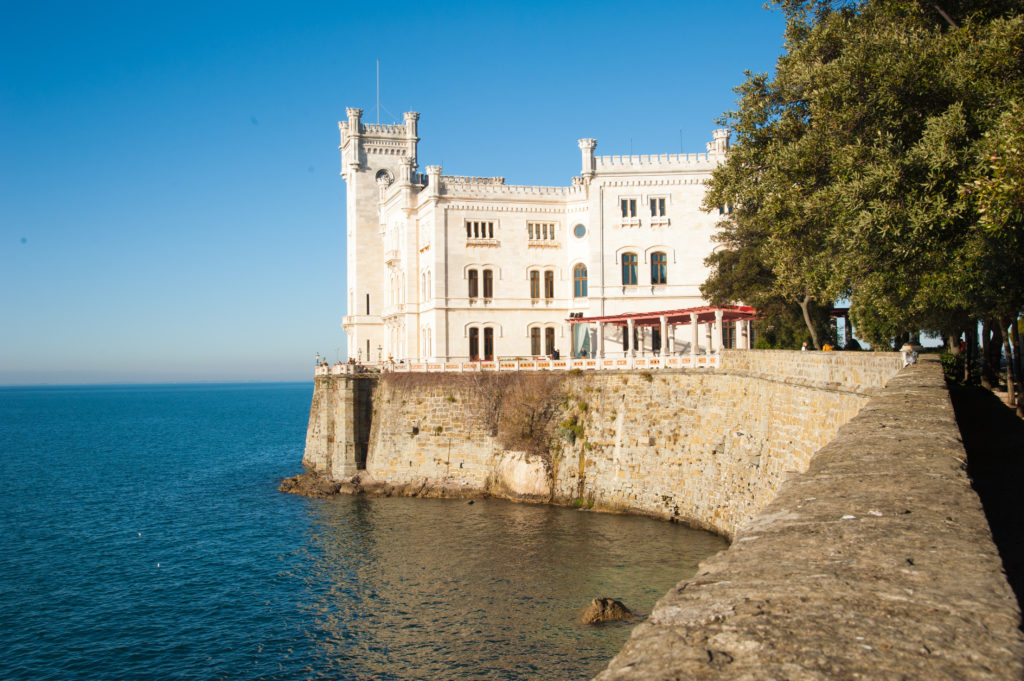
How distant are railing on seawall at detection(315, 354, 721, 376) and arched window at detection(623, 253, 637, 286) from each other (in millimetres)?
6764

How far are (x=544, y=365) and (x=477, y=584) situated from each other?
1853 cm


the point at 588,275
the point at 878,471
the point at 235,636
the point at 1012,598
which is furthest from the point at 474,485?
the point at 1012,598

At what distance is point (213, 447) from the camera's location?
81.5 meters

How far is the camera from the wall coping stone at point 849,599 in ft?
13.2

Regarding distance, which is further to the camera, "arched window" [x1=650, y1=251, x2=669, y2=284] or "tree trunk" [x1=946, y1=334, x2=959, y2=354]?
"arched window" [x1=650, y1=251, x2=669, y2=284]

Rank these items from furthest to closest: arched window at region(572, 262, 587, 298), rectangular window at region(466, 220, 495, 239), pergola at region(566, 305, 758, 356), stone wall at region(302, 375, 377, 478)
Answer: arched window at region(572, 262, 587, 298) → rectangular window at region(466, 220, 495, 239) → stone wall at region(302, 375, 377, 478) → pergola at region(566, 305, 758, 356)

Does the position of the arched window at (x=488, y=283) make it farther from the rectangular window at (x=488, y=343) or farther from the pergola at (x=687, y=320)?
the pergola at (x=687, y=320)

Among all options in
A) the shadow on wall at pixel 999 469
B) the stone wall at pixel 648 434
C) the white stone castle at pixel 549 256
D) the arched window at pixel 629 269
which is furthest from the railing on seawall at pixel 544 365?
the shadow on wall at pixel 999 469

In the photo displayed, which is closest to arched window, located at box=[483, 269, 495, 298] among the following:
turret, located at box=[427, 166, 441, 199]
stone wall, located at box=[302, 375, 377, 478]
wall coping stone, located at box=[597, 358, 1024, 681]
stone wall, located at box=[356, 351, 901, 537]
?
turret, located at box=[427, 166, 441, 199]

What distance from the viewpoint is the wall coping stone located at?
4023mm

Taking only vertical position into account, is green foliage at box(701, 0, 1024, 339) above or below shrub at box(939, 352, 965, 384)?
above

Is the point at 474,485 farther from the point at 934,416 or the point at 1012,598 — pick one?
the point at 1012,598

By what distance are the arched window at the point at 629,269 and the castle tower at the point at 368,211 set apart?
72.3ft

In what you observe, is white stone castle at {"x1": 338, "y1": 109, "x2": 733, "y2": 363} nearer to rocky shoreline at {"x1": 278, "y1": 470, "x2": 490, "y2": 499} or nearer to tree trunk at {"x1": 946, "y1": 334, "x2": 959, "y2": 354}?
rocky shoreline at {"x1": 278, "y1": 470, "x2": 490, "y2": 499}
